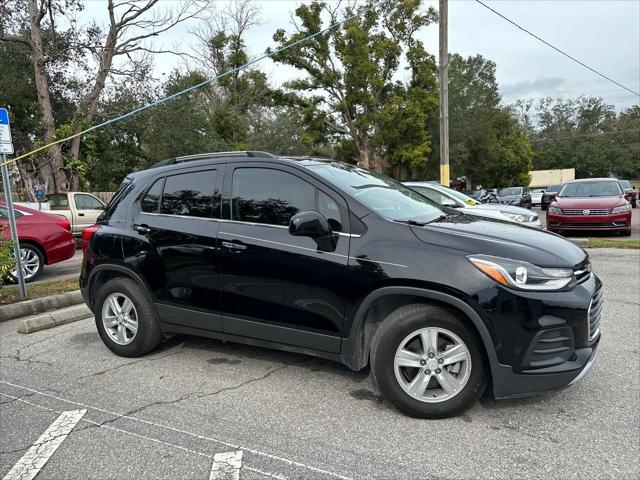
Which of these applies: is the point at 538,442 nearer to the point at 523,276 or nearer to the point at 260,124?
the point at 523,276

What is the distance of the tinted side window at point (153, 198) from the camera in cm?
428

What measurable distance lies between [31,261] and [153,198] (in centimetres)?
536

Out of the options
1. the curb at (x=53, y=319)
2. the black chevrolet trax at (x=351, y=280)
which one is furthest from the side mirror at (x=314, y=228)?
the curb at (x=53, y=319)

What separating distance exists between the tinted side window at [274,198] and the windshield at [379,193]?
0.18 meters

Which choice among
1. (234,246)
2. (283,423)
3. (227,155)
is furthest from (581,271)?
(227,155)

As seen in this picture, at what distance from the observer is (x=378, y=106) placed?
31969 millimetres

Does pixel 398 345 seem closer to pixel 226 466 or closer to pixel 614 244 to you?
pixel 226 466

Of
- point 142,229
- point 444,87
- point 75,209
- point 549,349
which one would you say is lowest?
point 549,349

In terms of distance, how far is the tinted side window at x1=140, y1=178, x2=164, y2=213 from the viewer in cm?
428

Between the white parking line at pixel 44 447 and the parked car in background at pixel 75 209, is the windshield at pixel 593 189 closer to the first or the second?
the white parking line at pixel 44 447

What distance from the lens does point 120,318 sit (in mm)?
4383

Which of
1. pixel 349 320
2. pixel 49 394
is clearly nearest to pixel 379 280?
pixel 349 320

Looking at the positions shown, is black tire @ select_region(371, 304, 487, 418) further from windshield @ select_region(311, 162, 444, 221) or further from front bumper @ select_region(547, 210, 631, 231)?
front bumper @ select_region(547, 210, 631, 231)

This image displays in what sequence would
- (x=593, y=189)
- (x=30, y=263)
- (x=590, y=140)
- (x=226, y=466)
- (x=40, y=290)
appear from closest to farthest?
(x=226, y=466) < (x=40, y=290) < (x=30, y=263) < (x=593, y=189) < (x=590, y=140)
